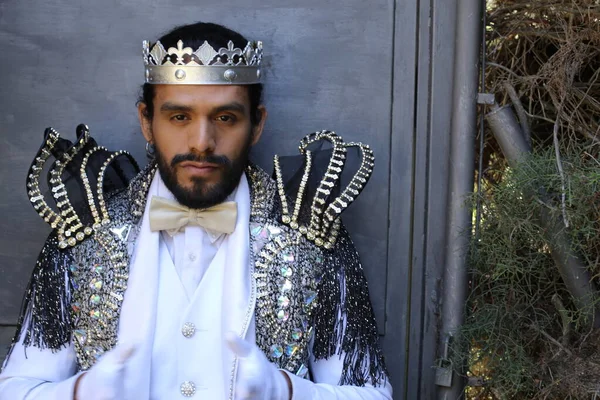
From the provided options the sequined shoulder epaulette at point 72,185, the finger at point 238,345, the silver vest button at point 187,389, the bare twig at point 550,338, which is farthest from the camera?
the bare twig at point 550,338

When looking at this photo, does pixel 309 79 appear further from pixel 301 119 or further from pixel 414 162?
pixel 414 162

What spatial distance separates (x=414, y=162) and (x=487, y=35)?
1.44 feet

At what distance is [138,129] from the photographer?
8.43 ft

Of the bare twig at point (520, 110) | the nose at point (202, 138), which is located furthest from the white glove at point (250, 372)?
the bare twig at point (520, 110)

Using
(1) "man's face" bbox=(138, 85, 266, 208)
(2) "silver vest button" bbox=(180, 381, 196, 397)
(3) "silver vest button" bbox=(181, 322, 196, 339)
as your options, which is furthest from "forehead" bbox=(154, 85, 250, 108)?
(2) "silver vest button" bbox=(180, 381, 196, 397)

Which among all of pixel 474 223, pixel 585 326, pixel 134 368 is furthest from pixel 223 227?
pixel 585 326

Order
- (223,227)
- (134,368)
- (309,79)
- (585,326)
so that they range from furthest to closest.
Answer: (309,79)
(585,326)
(223,227)
(134,368)

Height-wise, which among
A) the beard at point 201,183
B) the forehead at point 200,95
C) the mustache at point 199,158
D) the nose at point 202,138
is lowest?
the beard at point 201,183

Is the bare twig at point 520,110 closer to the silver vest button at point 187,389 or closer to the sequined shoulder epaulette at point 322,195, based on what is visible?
the sequined shoulder epaulette at point 322,195

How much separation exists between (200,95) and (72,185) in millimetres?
429

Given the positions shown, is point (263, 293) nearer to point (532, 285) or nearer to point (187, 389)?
point (187, 389)

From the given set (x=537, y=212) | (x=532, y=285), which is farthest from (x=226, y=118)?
(x=532, y=285)

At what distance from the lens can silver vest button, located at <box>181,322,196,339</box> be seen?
214 centimetres

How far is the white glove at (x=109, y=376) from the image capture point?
1.89 m
